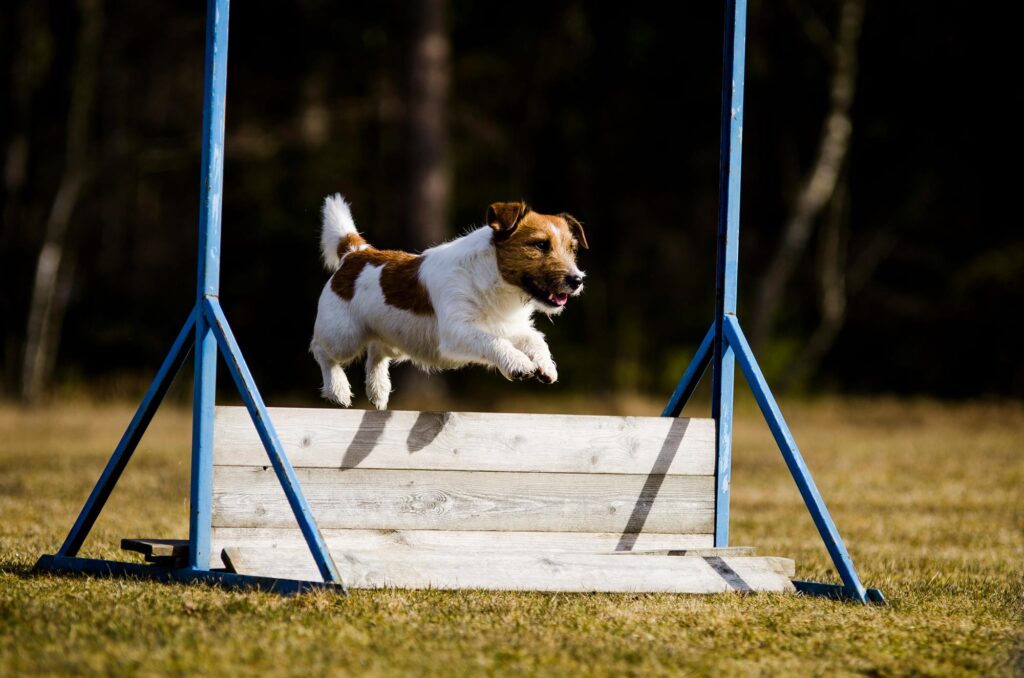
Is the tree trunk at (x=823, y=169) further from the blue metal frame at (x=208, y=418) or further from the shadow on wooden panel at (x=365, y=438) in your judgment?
the blue metal frame at (x=208, y=418)

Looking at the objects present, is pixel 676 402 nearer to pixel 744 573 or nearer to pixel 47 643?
pixel 744 573

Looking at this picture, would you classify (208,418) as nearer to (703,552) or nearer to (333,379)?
(333,379)

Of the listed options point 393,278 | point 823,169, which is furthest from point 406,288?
point 823,169

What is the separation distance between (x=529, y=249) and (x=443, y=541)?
3.87ft

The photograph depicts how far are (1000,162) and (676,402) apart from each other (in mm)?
14806

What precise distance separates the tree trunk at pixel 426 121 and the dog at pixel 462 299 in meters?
9.85

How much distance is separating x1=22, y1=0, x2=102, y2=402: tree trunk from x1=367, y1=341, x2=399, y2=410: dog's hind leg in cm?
1128

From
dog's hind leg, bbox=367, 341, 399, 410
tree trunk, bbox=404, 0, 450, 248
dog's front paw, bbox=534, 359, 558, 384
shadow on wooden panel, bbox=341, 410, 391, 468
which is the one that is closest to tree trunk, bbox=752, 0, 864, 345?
tree trunk, bbox=404, 0, 450, 248

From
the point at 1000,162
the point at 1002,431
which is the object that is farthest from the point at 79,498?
the point at 1000,162

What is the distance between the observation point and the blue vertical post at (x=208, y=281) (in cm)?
448

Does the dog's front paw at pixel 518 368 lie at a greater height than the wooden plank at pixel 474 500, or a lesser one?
→ greater

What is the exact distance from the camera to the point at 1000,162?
1831 centimetres

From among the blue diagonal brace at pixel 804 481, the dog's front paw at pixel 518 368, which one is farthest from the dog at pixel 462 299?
the blue diagonal brace at pixel 804 481

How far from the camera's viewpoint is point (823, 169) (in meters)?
16.6
